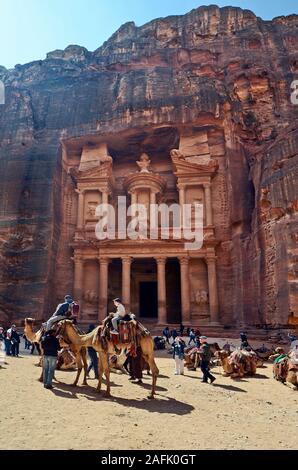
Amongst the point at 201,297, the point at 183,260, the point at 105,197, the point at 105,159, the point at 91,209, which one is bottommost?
the point at 201,297

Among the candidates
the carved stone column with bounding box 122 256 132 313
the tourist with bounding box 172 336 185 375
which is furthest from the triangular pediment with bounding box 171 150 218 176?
the tourist with bounding box 172 336 185 375

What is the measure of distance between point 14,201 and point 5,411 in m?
24.6

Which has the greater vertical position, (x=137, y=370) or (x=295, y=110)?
(x=295, y=110)

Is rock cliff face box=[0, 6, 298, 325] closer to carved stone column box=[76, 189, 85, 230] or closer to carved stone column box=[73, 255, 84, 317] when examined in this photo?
carved stone column box=[73, 255, 84, 317]

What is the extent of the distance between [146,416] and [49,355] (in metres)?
3.20

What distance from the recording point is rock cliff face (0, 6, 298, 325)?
2228 centimetres

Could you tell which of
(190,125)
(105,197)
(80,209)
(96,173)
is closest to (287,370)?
(105,197)

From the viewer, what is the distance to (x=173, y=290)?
104ft

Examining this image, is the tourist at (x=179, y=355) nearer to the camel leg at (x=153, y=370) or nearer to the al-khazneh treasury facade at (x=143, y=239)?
the camel leg at (x=153, y=370)

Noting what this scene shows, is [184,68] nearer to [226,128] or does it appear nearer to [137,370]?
[226,128]

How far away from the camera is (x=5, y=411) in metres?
6.27

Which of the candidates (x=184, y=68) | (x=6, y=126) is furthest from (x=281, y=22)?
(x=6, y=126)

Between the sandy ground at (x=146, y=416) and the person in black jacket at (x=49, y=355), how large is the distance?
0.89 feet

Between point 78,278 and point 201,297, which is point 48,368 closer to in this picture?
point 78,278
